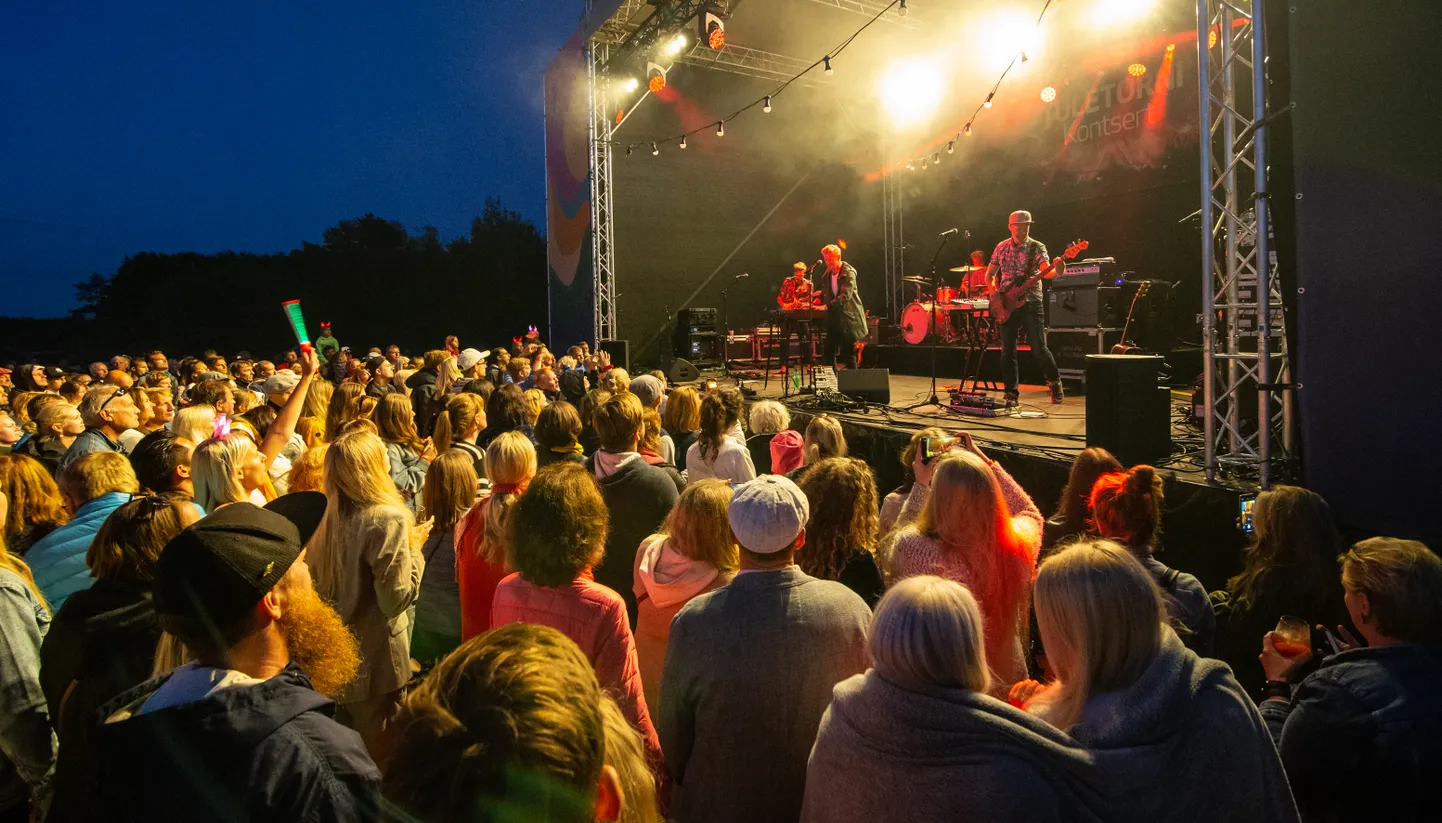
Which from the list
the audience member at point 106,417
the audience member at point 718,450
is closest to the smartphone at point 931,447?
the audience member at point 718,450

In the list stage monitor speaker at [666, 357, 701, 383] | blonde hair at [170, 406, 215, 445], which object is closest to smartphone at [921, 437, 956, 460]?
blonde hair at [170, 406, 215, 445]

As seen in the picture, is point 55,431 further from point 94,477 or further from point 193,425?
point 94,477

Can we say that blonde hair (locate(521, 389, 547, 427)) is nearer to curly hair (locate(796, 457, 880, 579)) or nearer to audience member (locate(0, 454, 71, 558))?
audience member (locate(0, 454, 71, 558))

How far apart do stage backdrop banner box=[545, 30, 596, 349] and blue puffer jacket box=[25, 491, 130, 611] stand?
39.1ft

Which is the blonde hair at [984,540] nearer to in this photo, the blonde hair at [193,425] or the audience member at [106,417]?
the blonde hair at [193,425]

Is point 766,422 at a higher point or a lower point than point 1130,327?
lower

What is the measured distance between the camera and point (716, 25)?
10.5 m

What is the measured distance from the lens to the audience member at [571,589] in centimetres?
206

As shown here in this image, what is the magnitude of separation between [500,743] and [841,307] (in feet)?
30.3

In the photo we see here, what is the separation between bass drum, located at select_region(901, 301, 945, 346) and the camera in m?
12.9

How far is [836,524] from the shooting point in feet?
8.39

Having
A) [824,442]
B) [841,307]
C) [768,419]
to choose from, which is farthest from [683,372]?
[824,442]

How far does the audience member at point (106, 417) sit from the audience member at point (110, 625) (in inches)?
100

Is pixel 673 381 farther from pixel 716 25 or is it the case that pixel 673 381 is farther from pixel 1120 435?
pixel 1120 435
